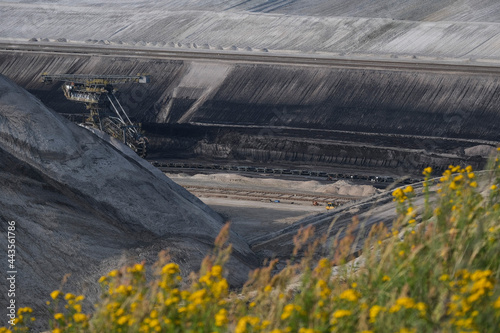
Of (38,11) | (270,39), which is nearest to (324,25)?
(270,39)

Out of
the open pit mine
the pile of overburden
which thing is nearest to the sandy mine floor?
the open pit mine

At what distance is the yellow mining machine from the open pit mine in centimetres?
11

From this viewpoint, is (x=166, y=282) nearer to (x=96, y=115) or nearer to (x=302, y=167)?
(x=302, y=167)

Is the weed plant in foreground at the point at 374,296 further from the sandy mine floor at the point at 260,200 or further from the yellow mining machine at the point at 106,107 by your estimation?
the yellow mining machine at the point at 106,107

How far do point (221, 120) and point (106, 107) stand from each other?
6.61 m

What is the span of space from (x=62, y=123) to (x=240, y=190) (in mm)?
14188

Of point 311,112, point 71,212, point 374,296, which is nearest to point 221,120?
point 311,112

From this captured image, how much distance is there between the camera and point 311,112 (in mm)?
37062

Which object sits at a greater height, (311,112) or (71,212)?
(311,112)

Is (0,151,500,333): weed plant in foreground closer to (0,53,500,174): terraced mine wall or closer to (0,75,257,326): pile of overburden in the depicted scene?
(0,75,257,326): pile of overburden

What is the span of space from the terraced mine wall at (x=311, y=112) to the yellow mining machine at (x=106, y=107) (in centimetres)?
279

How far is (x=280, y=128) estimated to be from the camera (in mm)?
36531

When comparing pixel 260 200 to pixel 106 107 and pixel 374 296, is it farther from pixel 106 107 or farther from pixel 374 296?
pixel 374 296

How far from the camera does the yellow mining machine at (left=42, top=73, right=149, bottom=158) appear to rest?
3600cm
